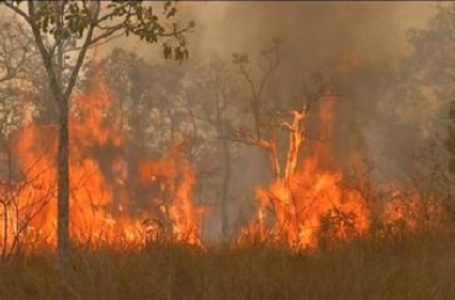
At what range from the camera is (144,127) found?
3478 cm

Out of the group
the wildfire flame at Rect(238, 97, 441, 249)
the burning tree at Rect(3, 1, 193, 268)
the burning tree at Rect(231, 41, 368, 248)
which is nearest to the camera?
the burning tree at Rect(3, 1, 193, 268)

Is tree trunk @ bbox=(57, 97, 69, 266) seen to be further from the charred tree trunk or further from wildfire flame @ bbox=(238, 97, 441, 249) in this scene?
wildfire flame @ bbox=(238, 97, 441, 249)

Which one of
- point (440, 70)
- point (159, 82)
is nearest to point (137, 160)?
point (159, 82)

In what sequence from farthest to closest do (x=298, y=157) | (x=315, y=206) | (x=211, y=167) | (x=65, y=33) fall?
(x=211, y=167) → (x=298, y=157) → (x=315, y=206) → (x=65, y=33)

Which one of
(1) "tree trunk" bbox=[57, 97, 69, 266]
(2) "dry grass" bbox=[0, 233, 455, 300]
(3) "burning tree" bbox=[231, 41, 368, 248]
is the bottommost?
(2) "dry grass" bbox=[0, 233, 455, 300]

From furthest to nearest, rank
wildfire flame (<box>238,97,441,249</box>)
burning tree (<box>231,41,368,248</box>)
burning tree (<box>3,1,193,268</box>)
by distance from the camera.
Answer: burning tree (<box>231,41,368,248</box>) < wildfire flame (<box>238,97,441,249</box>) < burning tree (<box>3,1,193,268</box>)

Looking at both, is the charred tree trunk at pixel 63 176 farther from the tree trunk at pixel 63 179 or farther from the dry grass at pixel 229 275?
the dry grass at pixel 229 275

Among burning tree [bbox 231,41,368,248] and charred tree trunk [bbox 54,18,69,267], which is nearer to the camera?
charred tree trunk [bbox 54,18,69,267]

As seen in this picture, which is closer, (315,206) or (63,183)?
(63,183)

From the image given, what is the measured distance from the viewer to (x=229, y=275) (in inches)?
304

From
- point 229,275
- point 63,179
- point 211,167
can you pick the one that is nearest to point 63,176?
point 63,179

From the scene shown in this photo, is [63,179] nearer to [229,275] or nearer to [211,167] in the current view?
[229,275]

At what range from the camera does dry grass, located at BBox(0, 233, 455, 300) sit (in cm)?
751

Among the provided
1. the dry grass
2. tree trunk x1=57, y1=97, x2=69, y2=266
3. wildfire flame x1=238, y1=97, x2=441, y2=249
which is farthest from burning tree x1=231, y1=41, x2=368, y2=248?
tree trunk x1=57, y1=97, x2=69, y2=266
